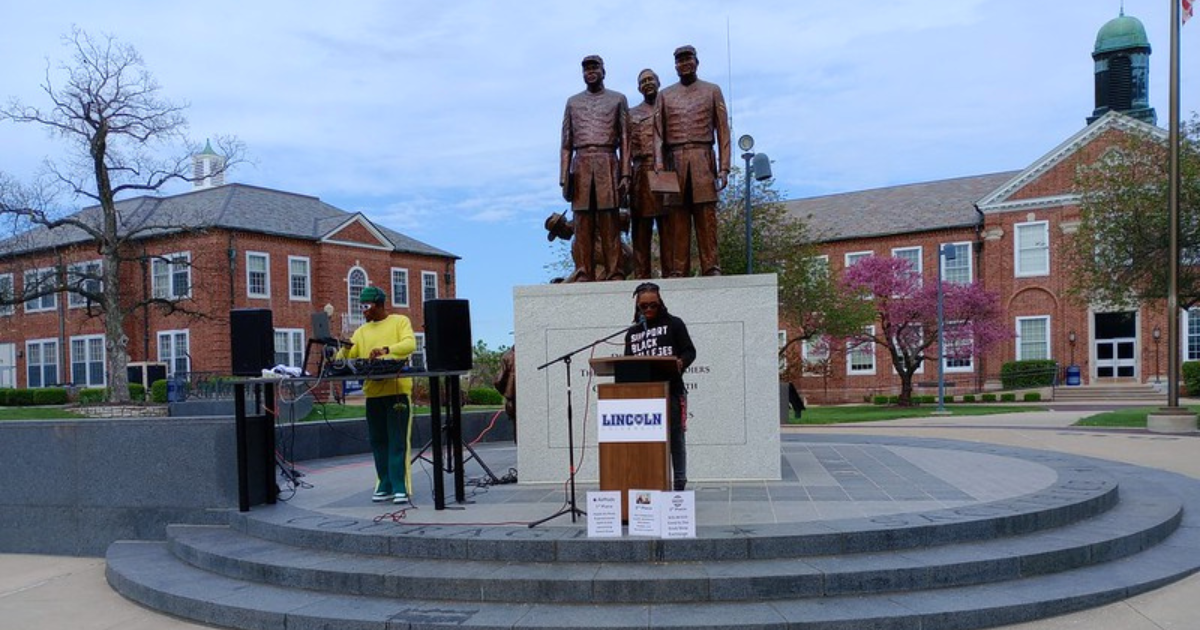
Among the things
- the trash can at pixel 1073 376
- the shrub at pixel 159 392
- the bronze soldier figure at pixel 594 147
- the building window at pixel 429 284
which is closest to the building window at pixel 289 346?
the shrub at pixel 159 392

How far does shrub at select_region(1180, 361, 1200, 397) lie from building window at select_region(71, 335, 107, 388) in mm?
51022

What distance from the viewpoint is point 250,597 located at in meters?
6.36

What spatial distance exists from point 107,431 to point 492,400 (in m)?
21.2

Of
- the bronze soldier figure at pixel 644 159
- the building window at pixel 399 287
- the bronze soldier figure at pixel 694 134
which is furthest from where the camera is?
the building window at pixel 399 287

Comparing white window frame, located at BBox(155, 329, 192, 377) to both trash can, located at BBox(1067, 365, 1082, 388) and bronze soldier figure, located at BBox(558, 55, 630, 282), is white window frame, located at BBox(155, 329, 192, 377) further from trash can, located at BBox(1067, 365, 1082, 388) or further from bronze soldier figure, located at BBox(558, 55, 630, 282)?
trash can, located at BBox(1067, 365, 1082, 388)

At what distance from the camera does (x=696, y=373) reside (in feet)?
30.4

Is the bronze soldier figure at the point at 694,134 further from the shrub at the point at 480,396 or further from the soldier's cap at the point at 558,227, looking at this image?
the shrub at the point at 480,396

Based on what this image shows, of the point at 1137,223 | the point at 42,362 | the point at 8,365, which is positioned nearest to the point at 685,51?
the point at 1137,223

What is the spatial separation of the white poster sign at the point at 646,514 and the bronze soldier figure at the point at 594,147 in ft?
13.6

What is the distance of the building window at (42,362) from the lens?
47.0 meters

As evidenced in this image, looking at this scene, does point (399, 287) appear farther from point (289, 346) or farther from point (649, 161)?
point (649, 161)

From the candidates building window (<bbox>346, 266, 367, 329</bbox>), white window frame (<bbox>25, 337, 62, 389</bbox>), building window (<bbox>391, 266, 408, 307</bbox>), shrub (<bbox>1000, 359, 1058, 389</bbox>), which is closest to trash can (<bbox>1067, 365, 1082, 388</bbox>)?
shrub (<bbox>1000, 359, 1058, 389</bbox>)

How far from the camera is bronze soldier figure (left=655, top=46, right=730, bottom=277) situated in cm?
945

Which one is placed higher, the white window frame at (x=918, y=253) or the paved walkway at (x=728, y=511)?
the white window frame at (x=918, y=253)
